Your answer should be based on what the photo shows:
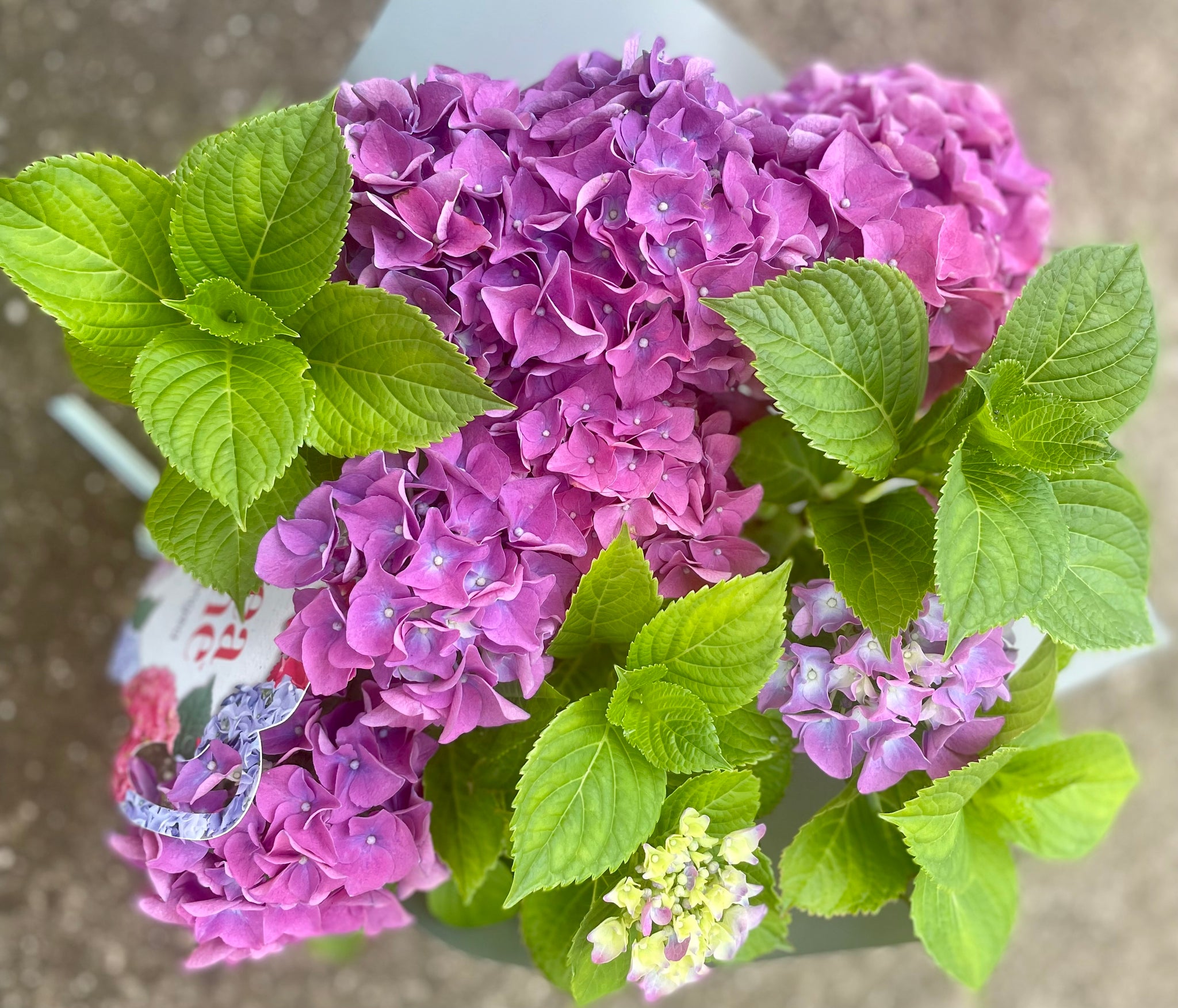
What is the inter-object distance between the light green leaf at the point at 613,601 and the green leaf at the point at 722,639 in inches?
0.7

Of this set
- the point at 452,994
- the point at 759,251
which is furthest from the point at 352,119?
the point at 452,994

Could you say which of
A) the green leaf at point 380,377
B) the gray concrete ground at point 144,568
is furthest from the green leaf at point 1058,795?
the gray concrete ground at point 144,568

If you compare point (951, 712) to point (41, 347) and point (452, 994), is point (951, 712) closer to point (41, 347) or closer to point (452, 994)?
point (452, 994)

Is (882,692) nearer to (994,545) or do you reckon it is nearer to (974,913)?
(994,545)

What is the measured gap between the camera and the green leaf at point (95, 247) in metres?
0.66

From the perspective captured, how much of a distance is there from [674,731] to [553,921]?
240 mm

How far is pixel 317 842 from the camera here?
70 centimetres

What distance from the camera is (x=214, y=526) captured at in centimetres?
73

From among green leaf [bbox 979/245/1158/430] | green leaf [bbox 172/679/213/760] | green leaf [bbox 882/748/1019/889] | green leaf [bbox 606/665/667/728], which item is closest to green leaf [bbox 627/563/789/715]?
green leaf [bbox 606/665/667/728]

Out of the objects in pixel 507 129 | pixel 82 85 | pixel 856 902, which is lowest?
pixel 82 85

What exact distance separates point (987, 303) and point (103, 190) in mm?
648

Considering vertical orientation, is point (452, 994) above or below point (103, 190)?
below

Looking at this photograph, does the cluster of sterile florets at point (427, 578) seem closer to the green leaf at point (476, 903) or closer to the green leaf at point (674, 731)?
the green leaf at point (674, 731)

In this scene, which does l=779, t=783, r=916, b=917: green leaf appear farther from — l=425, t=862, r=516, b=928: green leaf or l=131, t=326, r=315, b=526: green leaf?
l=131, t=326, r=315, b=526: green leaf
